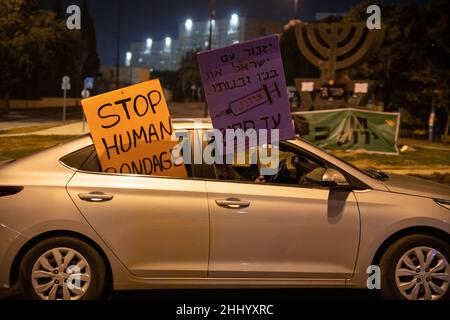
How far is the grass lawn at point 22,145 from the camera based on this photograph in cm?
1453

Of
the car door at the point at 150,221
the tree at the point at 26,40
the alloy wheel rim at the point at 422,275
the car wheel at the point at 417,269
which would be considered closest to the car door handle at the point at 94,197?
the car door at the point at 150,221

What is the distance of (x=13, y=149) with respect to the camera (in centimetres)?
1575

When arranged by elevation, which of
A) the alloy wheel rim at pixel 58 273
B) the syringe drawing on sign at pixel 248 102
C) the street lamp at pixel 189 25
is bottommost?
the alloy wheel rim at pixel 58 273

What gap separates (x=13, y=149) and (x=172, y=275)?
1293cm

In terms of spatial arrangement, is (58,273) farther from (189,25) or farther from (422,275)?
(189,25)

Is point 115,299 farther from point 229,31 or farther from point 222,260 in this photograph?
point 229,31

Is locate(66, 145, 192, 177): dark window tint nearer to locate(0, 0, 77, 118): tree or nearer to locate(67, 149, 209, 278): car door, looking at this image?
locate(67, 149, 209, 278): car door

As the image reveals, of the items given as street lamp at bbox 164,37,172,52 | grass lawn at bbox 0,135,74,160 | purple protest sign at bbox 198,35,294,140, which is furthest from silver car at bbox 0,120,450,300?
street lamp at bbox 164,37,172,52

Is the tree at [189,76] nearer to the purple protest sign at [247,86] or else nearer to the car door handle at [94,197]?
the purple protest sign at [247,86]

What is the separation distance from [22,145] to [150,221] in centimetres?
1409

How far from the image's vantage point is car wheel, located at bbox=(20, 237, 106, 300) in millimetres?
4066

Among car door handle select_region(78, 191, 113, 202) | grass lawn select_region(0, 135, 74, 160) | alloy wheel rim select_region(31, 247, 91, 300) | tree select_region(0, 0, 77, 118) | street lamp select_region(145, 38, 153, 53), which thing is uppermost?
street lamp select_region(145, 38, 153, 53)

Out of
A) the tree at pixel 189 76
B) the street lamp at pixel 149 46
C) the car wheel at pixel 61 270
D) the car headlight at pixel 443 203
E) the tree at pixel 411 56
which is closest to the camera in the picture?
the car wheel at pixel 61 270

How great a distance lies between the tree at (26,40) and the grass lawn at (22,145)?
574 inches
